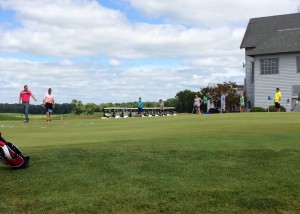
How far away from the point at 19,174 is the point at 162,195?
2704mm

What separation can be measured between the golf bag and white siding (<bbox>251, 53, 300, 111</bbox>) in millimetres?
40967

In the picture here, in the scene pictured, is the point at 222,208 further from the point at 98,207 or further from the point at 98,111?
the point at 98,111

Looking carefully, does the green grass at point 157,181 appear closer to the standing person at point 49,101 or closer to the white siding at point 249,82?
the standing person at point 49,101

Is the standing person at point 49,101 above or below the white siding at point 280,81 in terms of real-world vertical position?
below

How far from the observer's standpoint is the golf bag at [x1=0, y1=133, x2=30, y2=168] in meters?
7.12

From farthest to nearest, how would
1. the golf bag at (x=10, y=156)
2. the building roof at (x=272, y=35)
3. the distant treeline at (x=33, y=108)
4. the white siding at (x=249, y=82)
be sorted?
the distant treeline at (x=33, y=108) → the white siding at (x=249, y=82) → the building roof at (x=272, y=35) → the golf bag at (x=10, y=156)

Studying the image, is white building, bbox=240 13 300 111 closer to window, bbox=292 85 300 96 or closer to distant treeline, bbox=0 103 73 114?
window, bbox=292 85 300 96

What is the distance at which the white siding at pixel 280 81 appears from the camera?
45.5 meters

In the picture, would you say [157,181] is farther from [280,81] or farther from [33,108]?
[33,108]

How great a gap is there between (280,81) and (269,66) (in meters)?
2.13

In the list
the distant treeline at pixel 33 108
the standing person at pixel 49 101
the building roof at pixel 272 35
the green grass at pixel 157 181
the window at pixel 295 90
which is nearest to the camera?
the green grass at pixel 157 181

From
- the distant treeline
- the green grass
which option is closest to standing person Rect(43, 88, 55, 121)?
the green grass

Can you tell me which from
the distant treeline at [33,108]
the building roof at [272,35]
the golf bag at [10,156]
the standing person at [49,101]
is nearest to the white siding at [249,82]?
the building roof at [272,35]

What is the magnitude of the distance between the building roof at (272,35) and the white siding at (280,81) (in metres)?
0.96
